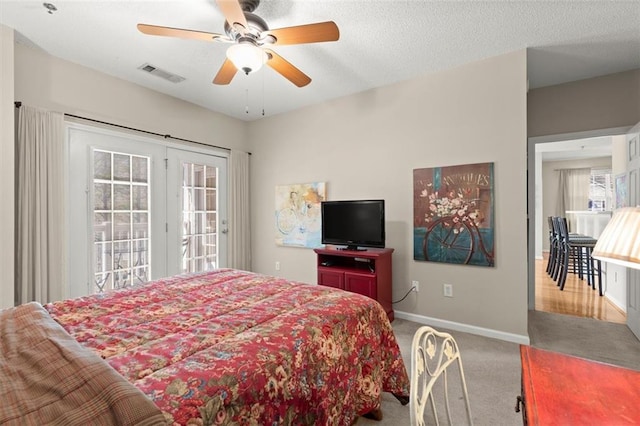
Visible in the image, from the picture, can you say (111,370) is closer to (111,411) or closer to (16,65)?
(111,411)

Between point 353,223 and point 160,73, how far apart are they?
2.71 meters

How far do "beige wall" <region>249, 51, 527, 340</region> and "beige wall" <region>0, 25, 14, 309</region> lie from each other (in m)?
2.84

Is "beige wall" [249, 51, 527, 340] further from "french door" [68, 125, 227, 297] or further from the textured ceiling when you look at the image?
"french door" [68, 125, 227, 297]

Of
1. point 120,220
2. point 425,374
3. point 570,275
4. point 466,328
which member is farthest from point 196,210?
point 570,275

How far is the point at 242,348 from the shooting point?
4.00 ft

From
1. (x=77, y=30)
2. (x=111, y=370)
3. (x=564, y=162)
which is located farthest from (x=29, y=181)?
(x=564, y=162)

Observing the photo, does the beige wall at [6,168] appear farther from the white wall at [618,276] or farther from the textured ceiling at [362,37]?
the white wall at [618,276]

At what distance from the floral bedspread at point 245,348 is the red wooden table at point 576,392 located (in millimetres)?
812

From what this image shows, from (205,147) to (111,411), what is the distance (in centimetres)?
393

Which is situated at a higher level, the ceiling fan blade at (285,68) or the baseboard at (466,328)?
the ceiling fan blade at (285,68)

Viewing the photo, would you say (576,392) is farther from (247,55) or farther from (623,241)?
(247,55)

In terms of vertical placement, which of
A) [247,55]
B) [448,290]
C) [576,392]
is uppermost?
[247,55]

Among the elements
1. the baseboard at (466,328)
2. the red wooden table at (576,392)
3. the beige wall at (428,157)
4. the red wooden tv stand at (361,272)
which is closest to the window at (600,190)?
the beige wall at (428,157)

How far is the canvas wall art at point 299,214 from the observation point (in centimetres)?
416
